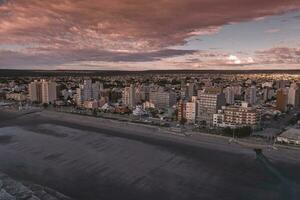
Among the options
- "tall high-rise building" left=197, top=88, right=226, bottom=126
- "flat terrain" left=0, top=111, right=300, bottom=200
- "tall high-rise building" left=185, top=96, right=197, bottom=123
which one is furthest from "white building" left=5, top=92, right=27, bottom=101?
"tall high-rise building" left=197, top=88, right=226, bottom=126

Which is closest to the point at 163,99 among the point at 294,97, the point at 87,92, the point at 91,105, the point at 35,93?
the point at 91,105

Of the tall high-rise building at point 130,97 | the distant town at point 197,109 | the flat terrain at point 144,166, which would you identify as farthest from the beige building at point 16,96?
the flat terrain at point 144,166

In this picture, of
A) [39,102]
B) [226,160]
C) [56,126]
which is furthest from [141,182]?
[39,102]

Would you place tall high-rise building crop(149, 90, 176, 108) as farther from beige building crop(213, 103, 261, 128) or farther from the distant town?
beige building crop(213, 103, 261, 128)

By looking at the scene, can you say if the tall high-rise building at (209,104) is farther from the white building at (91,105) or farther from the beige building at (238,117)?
the white building at (91,105)

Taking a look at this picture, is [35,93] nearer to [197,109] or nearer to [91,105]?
[91,105]

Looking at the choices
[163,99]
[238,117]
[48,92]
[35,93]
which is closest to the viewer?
[238,117]

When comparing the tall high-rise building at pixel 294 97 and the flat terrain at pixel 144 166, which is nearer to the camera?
the flat terrain at pixel 144 166
